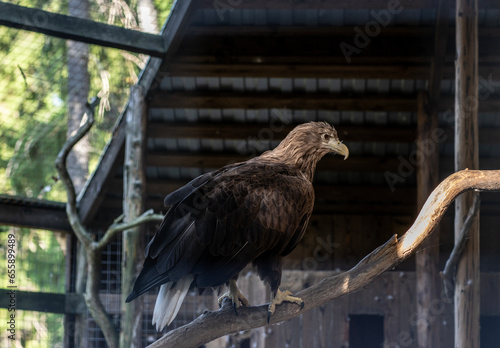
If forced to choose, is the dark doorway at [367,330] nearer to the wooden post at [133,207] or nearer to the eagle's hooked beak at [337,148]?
the wooden post at [133,207]

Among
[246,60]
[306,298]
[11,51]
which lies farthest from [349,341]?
[11,51]

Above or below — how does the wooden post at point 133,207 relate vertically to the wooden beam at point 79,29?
below

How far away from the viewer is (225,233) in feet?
11.5

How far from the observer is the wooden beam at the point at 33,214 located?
21.9 feet

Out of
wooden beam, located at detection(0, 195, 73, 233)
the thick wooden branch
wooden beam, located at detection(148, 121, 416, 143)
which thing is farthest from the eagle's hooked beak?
wooden beam, located at detection(0, 195, 73, 233)

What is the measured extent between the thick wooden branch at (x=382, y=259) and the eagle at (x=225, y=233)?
0.14m

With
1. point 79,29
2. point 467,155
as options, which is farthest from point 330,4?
point 79,29

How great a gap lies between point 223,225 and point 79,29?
9.56 feet

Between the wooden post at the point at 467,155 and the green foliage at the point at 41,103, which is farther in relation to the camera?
the green foliage at the point at 41,103

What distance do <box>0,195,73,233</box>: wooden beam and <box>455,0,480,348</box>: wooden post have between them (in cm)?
399

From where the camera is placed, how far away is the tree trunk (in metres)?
7.08

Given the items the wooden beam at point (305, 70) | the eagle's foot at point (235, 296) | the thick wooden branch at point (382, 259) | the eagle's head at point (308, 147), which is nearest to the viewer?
the thick wooden branch at point (382, 259)

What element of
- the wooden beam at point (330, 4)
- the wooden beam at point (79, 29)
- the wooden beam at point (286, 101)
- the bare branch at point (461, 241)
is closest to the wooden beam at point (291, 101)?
the wooden beam at point (286, 101)

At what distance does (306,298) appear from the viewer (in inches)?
136
